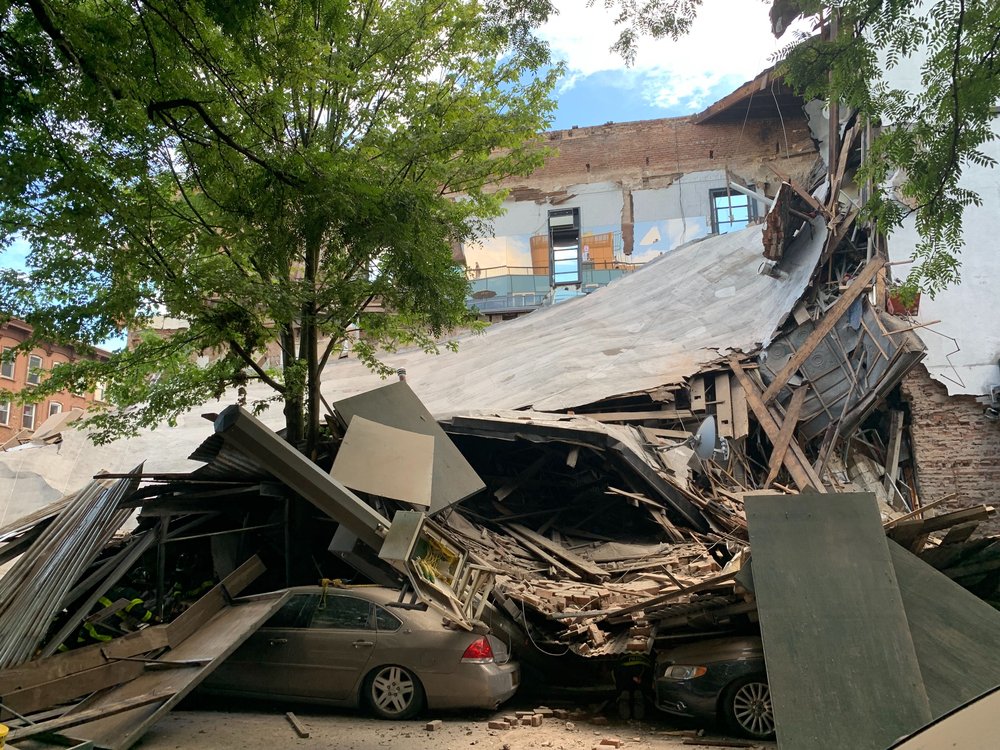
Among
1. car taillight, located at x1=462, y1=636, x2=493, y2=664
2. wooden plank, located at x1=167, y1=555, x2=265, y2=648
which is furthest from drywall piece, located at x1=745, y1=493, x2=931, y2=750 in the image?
wooden plank, located at x1=167, y1=555, x2=265, y2=648

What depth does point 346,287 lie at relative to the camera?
29.5ft

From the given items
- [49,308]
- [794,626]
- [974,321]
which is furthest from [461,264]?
[974,321]

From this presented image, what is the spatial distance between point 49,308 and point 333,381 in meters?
9.01

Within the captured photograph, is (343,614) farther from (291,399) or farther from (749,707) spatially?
(291,399)

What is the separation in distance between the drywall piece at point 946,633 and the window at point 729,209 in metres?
24.6

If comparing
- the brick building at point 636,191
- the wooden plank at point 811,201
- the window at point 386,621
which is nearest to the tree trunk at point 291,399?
the window at point 386,621

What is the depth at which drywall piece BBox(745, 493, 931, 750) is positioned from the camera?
496cm

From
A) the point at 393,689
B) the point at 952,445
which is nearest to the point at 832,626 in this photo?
the point at 393,689

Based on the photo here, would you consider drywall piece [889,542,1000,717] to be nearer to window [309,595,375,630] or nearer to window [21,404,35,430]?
window [309,595,375,630]

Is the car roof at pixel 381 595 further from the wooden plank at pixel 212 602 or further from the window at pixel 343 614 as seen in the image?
the wooden plank at pixel 212 602

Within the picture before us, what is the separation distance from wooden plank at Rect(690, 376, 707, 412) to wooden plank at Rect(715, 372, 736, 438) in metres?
0.29

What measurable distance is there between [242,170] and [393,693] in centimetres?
506

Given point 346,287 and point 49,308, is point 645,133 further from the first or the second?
point 49,308

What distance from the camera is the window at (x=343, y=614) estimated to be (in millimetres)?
6891
